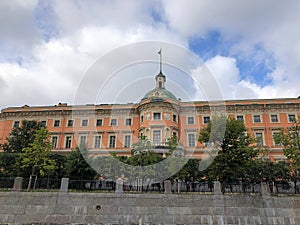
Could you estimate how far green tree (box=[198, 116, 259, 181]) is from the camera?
24000 mm

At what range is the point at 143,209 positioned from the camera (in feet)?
69.4

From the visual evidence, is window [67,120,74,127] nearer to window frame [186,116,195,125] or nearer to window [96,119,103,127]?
window [96,119,103,127]

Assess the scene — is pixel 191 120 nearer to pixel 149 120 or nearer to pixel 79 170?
pixel 149 120

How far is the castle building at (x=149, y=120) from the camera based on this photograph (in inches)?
1725

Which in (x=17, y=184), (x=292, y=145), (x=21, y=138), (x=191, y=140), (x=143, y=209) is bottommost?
(x=143, y=209)

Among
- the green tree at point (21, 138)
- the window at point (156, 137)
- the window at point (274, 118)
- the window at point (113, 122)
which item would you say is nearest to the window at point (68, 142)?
the window at point (113, 122)

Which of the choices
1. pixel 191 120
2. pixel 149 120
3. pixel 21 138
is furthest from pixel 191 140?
pixel 21 138

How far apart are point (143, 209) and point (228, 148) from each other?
29.6 feet

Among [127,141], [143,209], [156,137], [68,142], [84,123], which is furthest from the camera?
[84,123]

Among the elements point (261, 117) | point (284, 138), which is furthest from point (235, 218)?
point (261, 117)

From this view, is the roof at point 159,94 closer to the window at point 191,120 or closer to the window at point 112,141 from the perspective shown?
the window at point 191,120

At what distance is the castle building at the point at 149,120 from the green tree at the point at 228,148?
1671cm

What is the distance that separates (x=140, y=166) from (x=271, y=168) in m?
14.0

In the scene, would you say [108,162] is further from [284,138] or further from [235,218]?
[284,138]
